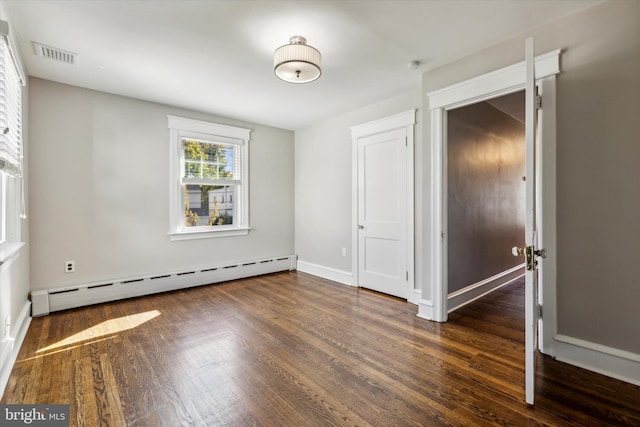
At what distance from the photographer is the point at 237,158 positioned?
468 centimetres

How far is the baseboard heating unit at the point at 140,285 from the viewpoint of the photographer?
125 inches

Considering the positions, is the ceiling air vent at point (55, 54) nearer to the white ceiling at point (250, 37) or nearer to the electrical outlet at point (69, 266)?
the white ceiling at point (250, 37)

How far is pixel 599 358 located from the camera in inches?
79.1

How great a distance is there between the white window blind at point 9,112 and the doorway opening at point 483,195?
3.45 meters

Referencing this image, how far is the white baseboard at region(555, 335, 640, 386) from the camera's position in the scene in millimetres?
1890

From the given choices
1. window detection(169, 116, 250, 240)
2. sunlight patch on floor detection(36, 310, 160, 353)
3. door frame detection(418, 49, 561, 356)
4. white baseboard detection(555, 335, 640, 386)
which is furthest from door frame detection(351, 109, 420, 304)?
sunlight patch on floor detection(36, 310, 160, 353)

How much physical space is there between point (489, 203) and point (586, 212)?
1980 mm

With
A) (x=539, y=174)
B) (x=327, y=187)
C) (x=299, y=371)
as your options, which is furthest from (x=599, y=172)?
(x=327, y=187)

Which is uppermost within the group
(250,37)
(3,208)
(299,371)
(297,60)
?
(250,37)

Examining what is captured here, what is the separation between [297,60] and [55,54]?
221cm

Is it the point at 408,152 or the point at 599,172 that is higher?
the point at 408,152

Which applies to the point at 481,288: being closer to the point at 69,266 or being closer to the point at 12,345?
the point at 12,345

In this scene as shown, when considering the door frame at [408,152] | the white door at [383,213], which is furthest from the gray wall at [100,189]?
the door frame at [408,152]

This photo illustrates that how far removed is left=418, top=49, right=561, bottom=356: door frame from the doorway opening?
21 cm
